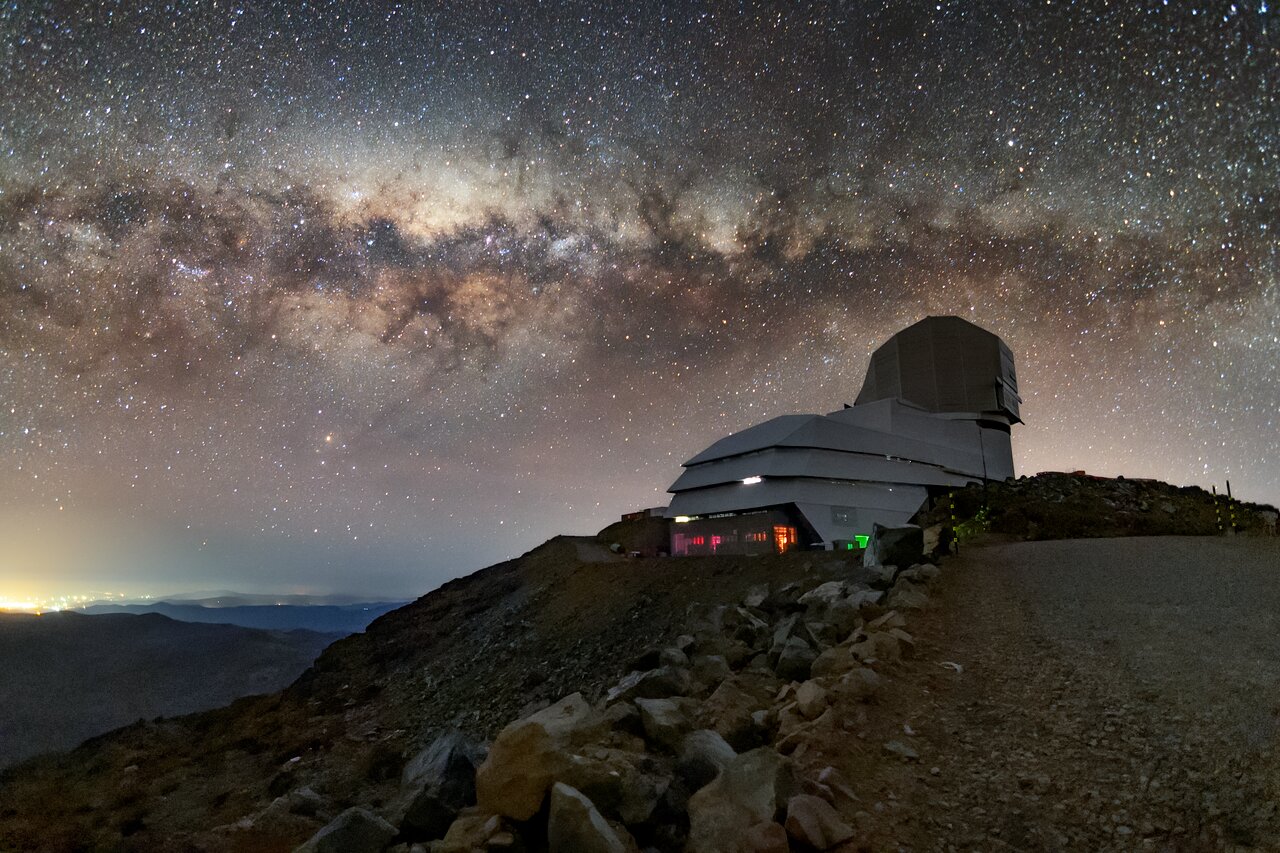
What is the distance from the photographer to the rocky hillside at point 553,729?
498cm

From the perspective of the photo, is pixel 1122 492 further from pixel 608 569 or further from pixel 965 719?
pixel 965 719

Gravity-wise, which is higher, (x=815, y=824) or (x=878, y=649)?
(x=878, y=649)

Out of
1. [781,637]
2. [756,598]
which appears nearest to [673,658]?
[781,637]

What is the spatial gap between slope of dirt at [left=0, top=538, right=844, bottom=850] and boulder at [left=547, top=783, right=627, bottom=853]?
7.57 meters

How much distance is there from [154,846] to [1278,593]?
2255 cm

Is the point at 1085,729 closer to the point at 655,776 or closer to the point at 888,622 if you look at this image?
the point at 888,622

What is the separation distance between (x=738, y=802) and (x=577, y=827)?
125 centimetres

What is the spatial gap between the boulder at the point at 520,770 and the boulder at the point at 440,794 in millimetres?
362

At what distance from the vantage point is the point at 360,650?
31.4m

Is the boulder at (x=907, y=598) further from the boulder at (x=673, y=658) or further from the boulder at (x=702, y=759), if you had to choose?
the boulder at (x=702, y=759)

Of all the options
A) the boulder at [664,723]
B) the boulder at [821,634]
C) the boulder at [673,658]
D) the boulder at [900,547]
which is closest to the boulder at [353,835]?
the boulder at [664,723]

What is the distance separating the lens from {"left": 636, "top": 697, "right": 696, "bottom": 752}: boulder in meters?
6.59

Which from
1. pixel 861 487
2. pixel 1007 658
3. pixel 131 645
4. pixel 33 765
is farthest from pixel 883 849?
pixel 131 645

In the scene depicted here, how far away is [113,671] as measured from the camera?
76.1 meters
